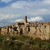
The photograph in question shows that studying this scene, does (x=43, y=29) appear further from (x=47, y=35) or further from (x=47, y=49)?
(x=47, y=49)

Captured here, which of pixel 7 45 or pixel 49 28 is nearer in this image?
pixel 7 45

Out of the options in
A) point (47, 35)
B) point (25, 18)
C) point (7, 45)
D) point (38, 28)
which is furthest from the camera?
point (25, 18)

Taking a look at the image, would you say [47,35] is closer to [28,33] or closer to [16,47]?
[28,33]

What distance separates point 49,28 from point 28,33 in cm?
686

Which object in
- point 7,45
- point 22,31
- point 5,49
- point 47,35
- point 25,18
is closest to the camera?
point 5,49

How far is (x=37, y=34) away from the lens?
7375 cm

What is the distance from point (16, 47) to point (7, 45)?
143cm

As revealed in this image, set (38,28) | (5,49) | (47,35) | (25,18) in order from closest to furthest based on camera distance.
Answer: (5,49), (47,35), (38,28), (25,18)

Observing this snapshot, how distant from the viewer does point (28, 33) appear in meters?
77.5

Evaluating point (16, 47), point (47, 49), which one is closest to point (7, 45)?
point (16, 47)

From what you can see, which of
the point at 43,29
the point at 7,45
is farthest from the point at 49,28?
the point at 7,45

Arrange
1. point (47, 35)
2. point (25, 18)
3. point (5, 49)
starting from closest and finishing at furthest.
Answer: point (5, 49)
point (47, 35)
point (25, 18)

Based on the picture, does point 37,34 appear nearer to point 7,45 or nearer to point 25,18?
point 25,18

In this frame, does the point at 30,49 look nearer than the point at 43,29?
Yes
